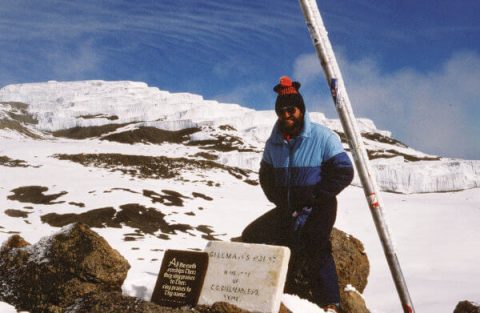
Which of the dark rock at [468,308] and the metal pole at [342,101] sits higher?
the metal pole at [342,101]

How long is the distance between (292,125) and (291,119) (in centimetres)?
7

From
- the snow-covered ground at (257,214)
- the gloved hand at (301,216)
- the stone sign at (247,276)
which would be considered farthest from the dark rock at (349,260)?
the stone sign at (247,276)

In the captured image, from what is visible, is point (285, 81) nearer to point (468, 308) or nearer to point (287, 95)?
point (287, 95)

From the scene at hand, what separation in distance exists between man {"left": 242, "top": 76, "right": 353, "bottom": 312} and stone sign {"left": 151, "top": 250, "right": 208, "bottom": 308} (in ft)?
3.37

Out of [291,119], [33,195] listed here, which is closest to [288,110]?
[291,119]

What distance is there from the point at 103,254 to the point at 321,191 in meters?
2.76

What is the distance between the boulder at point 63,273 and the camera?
16.5ft

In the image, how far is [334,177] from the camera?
4.60 m

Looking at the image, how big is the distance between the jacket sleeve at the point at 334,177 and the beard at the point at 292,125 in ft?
1.65

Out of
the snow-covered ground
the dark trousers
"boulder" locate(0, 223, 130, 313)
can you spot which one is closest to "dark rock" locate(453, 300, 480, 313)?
the dark trousers

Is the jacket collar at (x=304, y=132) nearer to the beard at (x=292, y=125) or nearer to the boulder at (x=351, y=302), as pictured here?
the beard at (x=292, y=125)

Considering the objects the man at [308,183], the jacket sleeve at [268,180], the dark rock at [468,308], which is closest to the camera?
the dark rock at [468,308]

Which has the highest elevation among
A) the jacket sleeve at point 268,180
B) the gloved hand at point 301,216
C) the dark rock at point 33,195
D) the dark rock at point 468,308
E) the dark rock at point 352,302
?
the jacket sleeve at point 268,180

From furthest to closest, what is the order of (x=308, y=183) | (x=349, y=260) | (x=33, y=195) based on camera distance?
(x=33, y=195) < (x=349, y=260) < (x=308, y=183)
